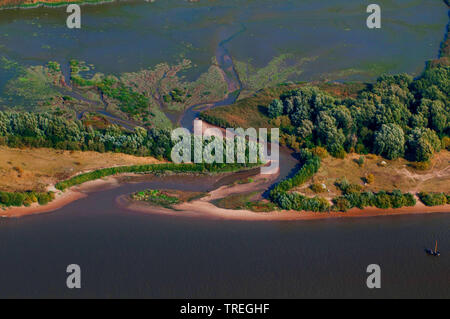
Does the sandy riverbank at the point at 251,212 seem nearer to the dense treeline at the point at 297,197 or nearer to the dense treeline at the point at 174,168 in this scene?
the dense treeline at the point at 297,197

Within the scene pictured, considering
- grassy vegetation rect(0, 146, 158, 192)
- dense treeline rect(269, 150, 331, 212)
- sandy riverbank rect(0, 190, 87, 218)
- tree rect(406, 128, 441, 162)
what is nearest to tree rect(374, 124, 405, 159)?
tree rect(406, 128, 441, 162)

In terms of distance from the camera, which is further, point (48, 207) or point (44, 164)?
point (44, 164)

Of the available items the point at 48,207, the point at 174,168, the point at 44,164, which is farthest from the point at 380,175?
the point at 44,164

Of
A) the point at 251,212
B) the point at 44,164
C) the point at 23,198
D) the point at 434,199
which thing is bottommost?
the point at 251,212

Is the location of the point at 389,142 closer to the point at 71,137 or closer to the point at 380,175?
the point at 380,175

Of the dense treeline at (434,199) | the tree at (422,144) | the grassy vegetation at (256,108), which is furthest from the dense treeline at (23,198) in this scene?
the tree at (422,144)

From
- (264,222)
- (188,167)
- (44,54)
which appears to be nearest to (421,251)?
(264,222)

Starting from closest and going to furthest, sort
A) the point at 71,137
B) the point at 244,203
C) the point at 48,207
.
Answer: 1. the point at 48,207
2. the point at 244,203
3. the point at 71,137
